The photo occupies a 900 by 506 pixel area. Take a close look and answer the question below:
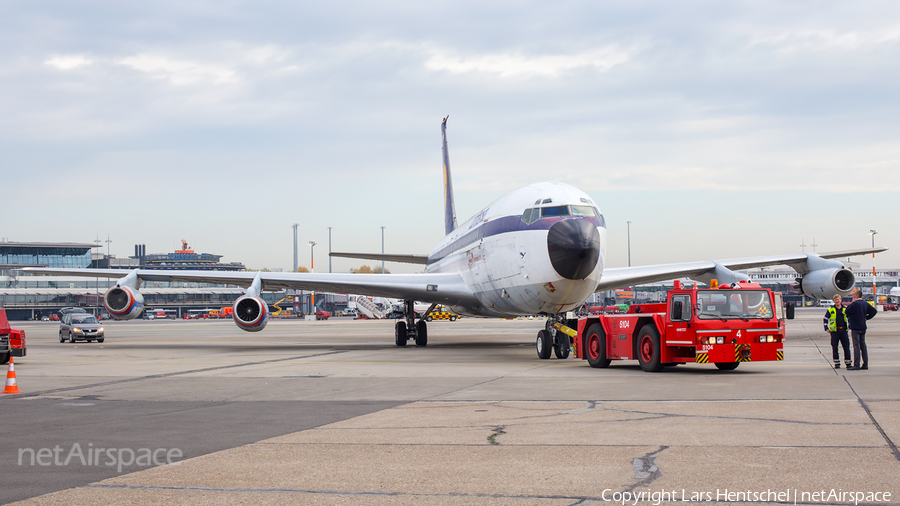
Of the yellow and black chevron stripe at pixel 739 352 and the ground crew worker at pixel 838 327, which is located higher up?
the ground crew worker at pixel 838 327

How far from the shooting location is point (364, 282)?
3023 cm

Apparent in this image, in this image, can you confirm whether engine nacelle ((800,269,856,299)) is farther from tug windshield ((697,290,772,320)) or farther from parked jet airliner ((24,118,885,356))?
tug windshield ((697,290,772,320))

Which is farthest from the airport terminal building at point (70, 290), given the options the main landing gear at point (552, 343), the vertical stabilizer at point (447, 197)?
the main landing gear at point (552, 343)

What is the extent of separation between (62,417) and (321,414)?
12.4 feet

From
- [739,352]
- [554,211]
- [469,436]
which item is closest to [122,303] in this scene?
[554,211]

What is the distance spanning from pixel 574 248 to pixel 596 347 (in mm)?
2805

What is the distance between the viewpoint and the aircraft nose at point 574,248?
21156mm

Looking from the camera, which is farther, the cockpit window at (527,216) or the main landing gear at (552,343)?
the main landing gear at (552,343)

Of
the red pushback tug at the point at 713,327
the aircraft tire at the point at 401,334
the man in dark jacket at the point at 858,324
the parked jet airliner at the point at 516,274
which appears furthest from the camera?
the aircraft tire at the point at 401,334

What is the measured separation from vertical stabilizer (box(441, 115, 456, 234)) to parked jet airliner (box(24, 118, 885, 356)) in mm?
3506

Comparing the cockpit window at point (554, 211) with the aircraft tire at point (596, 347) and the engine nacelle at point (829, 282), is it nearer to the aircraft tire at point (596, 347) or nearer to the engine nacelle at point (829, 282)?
the aircraft tire at point (596, 347)

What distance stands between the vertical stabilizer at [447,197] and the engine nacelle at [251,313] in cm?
1484

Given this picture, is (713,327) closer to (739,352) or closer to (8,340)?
(739,352)

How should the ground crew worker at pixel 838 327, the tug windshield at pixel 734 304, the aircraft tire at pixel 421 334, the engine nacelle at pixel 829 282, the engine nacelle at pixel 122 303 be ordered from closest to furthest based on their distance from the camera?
the tug windshield at pixel 734 304 < the ground crew worker at pixel 838 327 < the engine nacelle at pixel 122 303 < the engine nacelle at pixel 829 282 < the aircraft tire at pixel 421 334
